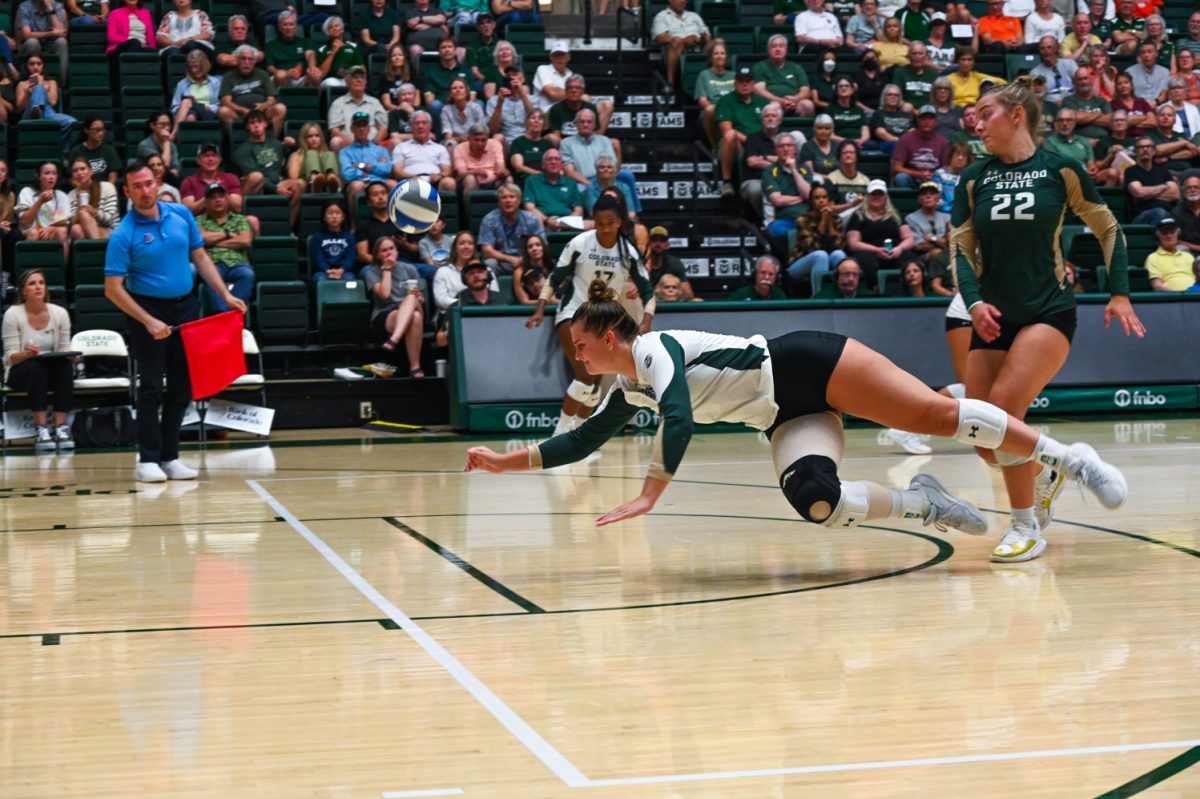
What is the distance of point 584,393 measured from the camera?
37.4 feet

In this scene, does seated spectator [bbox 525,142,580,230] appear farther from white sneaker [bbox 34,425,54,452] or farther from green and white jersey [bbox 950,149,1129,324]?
green and white jersey [bbox 950,149,1129,324]

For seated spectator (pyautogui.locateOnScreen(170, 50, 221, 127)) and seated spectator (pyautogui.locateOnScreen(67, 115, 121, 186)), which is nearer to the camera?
seated spectator (pyautogui.locateOnScreen(67, 115, 121, 186))

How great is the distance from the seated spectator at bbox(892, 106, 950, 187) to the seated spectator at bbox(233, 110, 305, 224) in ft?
22.8

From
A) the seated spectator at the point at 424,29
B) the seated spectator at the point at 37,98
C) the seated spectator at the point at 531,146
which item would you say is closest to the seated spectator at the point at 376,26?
the seated spectator at the point at 424,29

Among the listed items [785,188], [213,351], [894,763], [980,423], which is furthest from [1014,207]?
[785,188]

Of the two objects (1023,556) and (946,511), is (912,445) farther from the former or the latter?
(946,511)

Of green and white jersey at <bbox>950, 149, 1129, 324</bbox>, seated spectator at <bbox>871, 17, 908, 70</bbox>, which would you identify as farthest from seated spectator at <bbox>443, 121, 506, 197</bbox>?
green and white jersey at <bbox>950, 149, 1129, 324</bbox>

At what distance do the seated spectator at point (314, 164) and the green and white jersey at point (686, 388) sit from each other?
10.4 m

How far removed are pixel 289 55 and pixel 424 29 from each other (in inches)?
64.7

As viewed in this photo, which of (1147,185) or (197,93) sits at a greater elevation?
(197,93)

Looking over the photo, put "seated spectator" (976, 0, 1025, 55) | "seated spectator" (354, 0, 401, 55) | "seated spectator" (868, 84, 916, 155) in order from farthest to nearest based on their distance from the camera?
"seated spectator" (976, 0, 1025, 55), "seated spectator" (868, 84, 916, 155), "seated spectator" (354, 0, 401, 55)

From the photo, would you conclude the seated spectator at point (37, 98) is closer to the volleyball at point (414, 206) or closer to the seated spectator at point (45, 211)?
the seated spectator at point (45, 211)

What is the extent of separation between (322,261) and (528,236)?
206 cm

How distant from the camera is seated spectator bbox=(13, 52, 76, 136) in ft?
51.6
